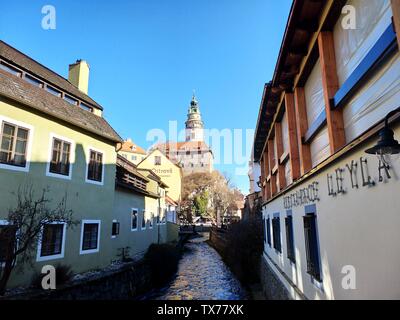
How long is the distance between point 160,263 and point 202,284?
2788 millimetres

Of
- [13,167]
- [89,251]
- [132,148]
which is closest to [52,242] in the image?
[89,251]

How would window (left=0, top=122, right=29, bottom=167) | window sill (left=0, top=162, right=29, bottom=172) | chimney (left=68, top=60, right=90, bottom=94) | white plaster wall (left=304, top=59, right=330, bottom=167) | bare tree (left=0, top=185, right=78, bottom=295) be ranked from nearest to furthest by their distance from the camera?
white plaster wall (left=304, top=59, right=330, bottom=167), bare tree (left=0, top=185, right=78, bottom=295), window sill (left=0, top=162, right=29, bottom=172), window (left=0, top=122, right=29, bottom=167), chimney (left=68, top=60, right=90, bottom=94)

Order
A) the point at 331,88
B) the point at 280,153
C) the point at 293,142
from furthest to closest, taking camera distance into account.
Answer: the point at 280,153
the point at 293,142
the point at 331,88

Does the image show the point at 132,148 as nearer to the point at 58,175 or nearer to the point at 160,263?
the point at 160,263

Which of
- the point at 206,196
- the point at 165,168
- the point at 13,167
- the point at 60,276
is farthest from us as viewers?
the point at 206,196

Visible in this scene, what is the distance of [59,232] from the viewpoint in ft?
36.0

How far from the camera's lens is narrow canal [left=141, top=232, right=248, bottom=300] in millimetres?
14375

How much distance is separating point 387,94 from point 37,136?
1051 centimetres

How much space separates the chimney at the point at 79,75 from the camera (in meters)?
17.4

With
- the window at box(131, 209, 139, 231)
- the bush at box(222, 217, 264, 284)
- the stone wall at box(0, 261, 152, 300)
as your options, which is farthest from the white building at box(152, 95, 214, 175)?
the stone wall at box(0, 261, 152, 300)

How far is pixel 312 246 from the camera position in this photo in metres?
5.65

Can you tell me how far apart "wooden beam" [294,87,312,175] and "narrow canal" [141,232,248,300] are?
970cm

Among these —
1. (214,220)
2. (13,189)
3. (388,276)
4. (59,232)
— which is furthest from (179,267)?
(214,220)

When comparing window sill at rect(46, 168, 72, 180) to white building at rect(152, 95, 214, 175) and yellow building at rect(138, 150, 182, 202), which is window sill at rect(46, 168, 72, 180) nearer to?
yellow building at rect(138, 150, 182, 202)
